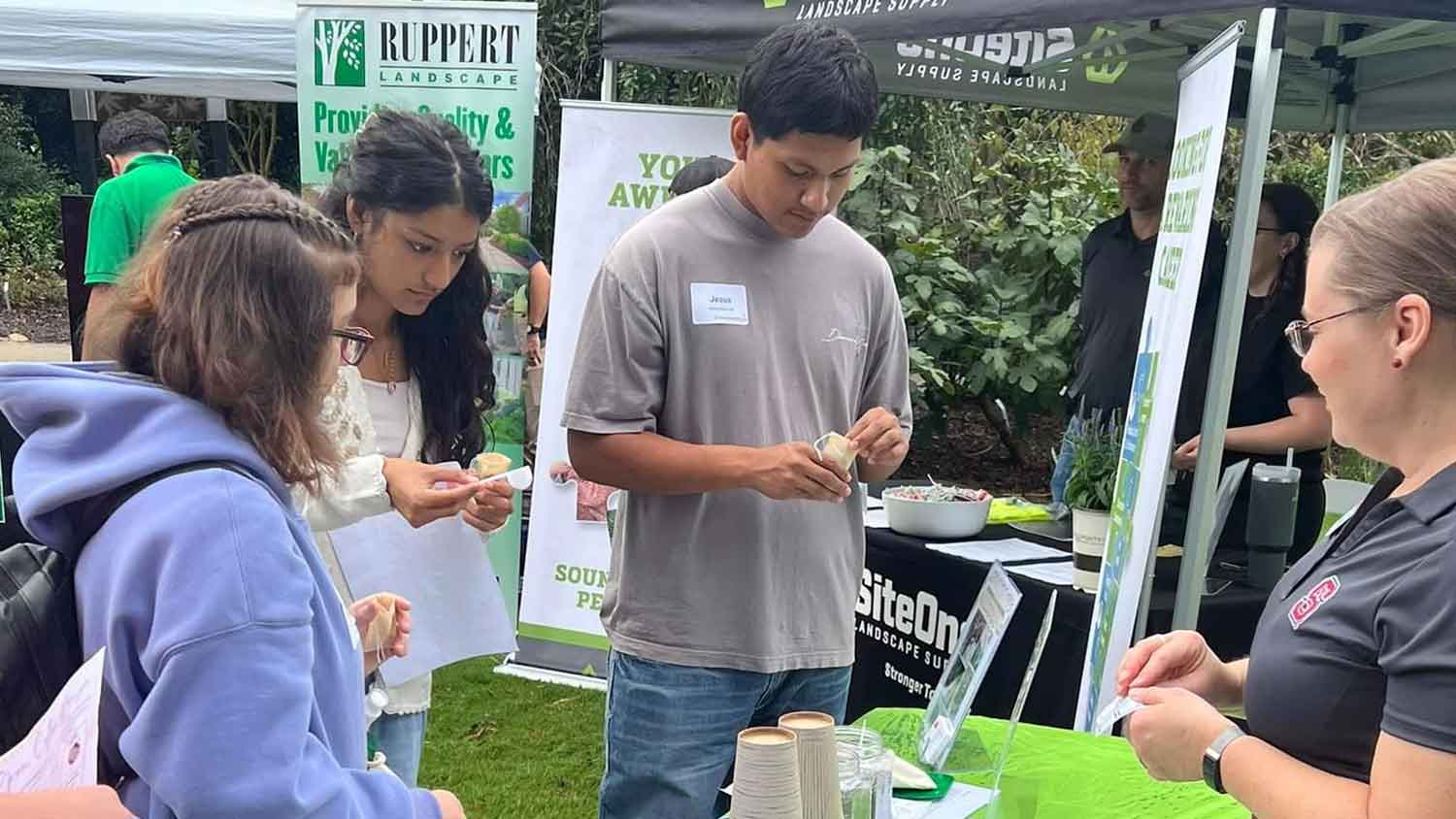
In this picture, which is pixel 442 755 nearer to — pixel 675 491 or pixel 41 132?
pixel 675 491

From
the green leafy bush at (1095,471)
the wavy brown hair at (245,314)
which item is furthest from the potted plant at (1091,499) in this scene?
the wavy brown hair at (245,314)

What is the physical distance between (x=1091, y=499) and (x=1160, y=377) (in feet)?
1.78

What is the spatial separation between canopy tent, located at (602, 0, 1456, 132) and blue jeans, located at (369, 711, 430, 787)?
1.87 metres

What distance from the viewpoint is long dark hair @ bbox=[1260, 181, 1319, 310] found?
10.7 ft

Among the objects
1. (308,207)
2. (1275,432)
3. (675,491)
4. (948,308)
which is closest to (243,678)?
(308,207)

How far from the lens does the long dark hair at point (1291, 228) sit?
3.28 meters

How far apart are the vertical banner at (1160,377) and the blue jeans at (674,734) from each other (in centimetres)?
79

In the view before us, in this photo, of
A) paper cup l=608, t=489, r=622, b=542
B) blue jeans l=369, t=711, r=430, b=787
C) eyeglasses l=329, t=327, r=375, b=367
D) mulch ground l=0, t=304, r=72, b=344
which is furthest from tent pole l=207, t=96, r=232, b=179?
blue jeans l=369, t=711, r=430, b=787

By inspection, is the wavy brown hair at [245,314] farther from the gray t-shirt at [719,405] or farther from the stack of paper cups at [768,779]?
the gray t-shirt at [719,405]

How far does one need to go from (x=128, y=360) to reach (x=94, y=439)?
0.11 meters

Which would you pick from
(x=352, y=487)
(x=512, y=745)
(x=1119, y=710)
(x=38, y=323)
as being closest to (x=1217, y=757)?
(x=1119, y=710)

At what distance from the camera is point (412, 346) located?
1915mm

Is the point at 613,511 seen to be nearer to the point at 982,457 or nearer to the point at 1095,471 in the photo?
the point at 1095,471

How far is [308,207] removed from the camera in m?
1.17
